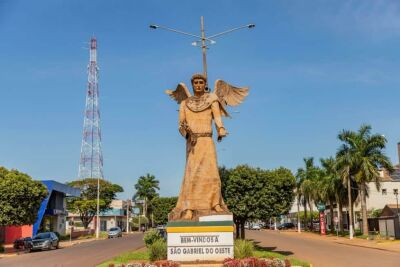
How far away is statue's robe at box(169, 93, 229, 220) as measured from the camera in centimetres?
1527

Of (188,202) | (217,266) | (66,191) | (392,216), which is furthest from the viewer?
(66,191)

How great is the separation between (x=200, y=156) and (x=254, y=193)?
12641mm

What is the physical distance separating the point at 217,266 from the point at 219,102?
5.38 m

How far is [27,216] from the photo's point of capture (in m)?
31.4

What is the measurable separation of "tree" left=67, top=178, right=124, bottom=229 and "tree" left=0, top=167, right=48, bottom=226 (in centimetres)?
3501

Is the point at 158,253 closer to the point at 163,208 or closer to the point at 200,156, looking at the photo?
the point at 200,156

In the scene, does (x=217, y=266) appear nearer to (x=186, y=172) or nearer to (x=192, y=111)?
(x=186, y=172)

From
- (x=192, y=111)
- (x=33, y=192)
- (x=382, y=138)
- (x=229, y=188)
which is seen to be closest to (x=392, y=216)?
(x=382, y=138)

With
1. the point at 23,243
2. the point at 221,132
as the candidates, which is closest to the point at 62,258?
the point at 23,243

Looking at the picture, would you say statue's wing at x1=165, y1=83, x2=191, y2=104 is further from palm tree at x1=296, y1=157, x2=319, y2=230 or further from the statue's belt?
palm tree at x1=296, y1=157, x2=319, y2=230

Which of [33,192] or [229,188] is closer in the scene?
[229,188]

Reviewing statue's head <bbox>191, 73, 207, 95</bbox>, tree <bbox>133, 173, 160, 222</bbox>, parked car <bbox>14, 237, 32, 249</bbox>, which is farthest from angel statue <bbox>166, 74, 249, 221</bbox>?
tree <bbox>133, 173, 160, 222</bbox>

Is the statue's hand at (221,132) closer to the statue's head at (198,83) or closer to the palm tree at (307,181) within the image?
the statue's head at (198,83)

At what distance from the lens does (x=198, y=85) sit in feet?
52.2
